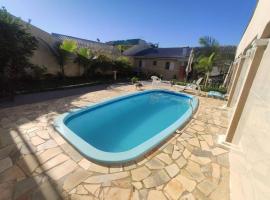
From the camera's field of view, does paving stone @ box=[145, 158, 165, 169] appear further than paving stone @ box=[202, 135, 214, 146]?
No

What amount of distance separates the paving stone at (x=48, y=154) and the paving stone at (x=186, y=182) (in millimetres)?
2825

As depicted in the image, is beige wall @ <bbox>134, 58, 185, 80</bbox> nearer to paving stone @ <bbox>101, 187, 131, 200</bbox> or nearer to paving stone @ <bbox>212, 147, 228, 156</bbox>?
paving stone @ <bbox>212, 147, 228, 156</bbox>

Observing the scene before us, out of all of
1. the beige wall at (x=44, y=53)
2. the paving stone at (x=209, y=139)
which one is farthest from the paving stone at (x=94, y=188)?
the beige wall at (x=44, y=53)

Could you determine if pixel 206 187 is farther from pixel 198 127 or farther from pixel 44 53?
pixel 44 53

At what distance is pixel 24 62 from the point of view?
681 cm

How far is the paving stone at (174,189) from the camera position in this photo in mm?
2482

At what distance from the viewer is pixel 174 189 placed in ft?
8.54

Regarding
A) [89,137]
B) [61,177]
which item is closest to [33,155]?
[61,177]

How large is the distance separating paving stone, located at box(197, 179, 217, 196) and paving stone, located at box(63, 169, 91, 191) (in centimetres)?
223

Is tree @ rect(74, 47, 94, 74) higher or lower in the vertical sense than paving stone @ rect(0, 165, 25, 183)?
higher

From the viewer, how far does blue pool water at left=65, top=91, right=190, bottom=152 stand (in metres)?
4.86

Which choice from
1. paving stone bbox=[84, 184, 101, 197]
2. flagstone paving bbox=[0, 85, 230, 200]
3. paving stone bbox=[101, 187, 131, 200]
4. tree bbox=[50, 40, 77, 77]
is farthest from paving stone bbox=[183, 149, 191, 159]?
tree bbox=[50, 40, 77, 77]

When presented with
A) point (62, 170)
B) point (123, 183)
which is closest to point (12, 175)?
point (62, 170)

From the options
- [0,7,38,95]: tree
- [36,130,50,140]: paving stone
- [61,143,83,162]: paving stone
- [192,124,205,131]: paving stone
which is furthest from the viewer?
[0,7,38,95]: tree
